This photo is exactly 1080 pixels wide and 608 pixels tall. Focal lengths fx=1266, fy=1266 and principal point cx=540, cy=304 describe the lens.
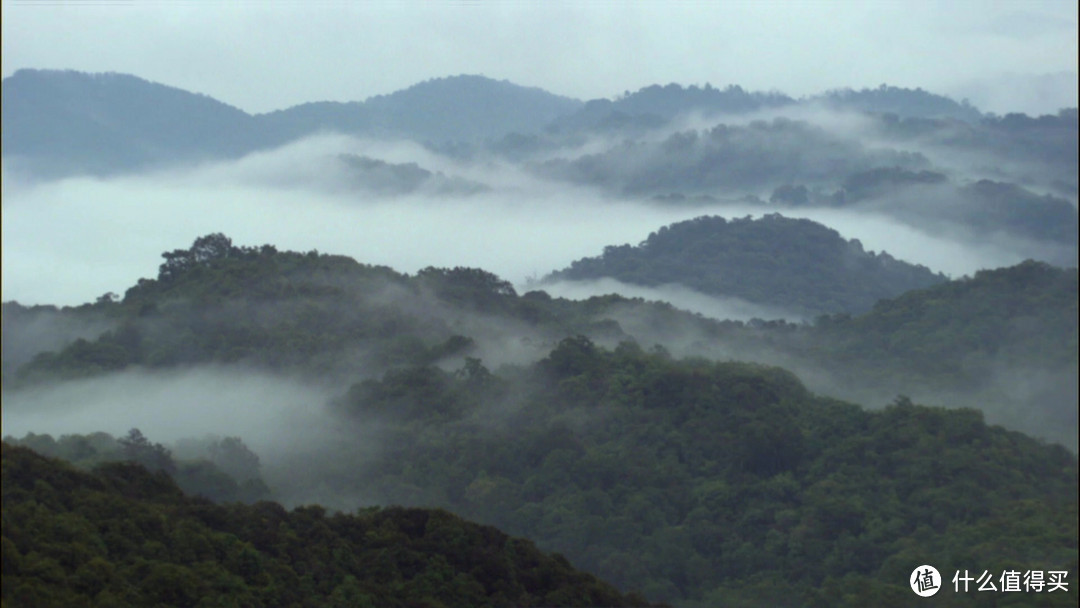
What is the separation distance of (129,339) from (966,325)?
61.0ft

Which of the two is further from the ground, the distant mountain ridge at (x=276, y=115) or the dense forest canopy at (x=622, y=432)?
the distant mountain ridge at (x=276, y=115)

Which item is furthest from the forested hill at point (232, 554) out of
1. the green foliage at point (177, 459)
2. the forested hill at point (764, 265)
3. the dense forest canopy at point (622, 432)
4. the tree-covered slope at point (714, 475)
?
the forested hill at point (764, 265)

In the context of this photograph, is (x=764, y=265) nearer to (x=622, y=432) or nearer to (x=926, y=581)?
(x=622, y=432)

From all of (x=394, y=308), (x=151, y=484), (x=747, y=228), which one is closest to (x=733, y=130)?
(x=747, y=228)

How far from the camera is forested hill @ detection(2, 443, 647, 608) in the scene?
11.5 meters

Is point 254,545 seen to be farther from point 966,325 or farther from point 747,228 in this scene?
point 747,228

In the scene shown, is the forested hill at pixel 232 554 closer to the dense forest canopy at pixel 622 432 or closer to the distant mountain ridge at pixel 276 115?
the dense forest canopy at pixel 622 432

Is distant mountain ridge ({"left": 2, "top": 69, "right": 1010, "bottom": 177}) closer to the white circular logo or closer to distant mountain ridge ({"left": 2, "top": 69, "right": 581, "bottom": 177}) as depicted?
A: distant mountain ridge ({"left": 2, "top": 69, "right": 581, "bottom": 177})

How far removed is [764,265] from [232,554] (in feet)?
168

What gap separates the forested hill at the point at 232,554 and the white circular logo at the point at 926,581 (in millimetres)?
4347

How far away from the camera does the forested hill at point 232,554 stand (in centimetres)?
1145

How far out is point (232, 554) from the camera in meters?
13.6

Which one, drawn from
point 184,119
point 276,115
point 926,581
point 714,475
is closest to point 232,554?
point 926,581

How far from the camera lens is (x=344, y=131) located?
9000 cm
